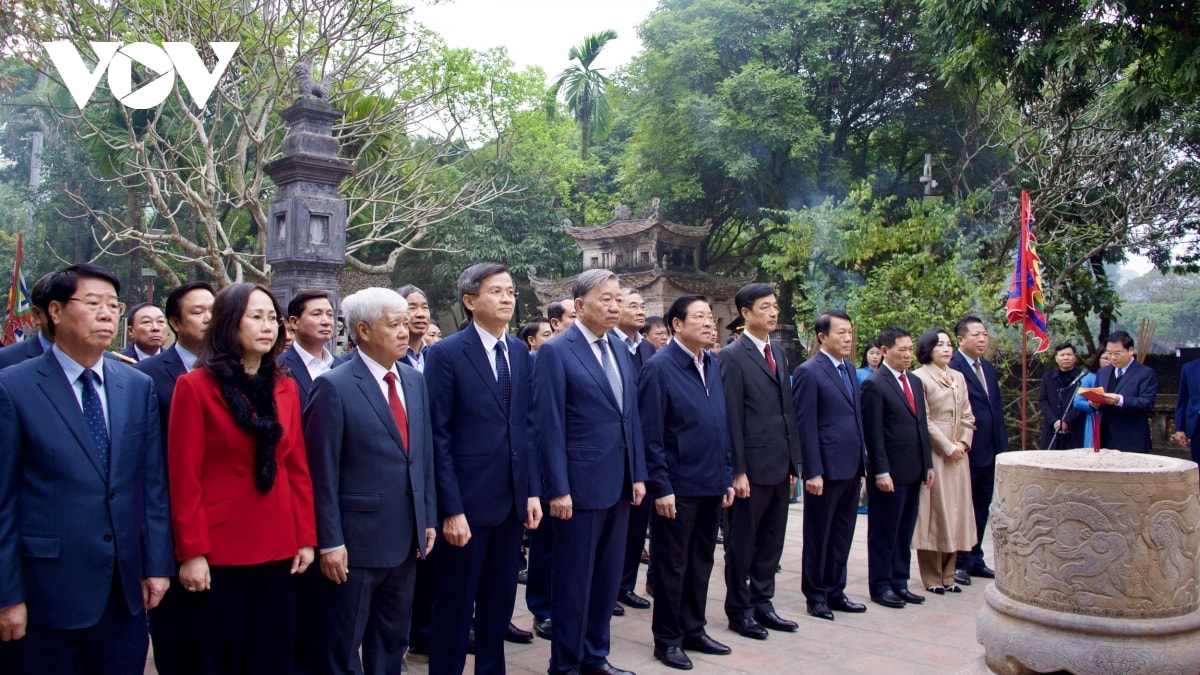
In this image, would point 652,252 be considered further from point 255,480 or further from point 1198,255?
point 255,480

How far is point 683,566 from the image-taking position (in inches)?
163

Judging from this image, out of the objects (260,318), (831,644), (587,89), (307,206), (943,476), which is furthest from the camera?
(587,89)

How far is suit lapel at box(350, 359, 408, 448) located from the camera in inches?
123

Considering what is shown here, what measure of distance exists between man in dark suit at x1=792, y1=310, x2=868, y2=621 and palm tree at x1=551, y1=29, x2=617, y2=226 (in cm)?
2573

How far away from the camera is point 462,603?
3.41 metres

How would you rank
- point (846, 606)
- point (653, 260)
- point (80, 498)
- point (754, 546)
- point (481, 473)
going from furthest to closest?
point (653, 260) < point (846, 606) < point (754, 546) < point (481, 473) < point (80, 498)

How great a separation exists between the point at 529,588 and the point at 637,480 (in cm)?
129

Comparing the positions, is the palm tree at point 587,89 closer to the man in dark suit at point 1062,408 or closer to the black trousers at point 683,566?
the man in dark suit at point 1062,408

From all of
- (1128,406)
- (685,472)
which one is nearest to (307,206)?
(685,472)

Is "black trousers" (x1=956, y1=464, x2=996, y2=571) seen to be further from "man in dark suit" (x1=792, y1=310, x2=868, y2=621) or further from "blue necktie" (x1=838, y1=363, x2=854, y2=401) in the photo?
"blue necktie" (x1=838, y1=363, x2=854, y2=401)

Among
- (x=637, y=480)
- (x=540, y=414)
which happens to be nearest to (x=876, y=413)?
(x=637, y=480)

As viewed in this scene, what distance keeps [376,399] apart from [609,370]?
114cm

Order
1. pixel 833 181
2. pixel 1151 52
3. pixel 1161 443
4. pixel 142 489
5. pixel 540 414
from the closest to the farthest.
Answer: pixel 142 489, pixel 540 414, pixel 1151 52, pixel 1161 443, pixel 833 181

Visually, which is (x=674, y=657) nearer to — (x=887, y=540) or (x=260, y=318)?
(x=887, y=540)
